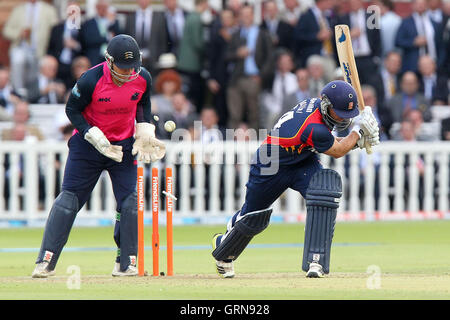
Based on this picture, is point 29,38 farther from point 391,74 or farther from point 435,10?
point 435,10

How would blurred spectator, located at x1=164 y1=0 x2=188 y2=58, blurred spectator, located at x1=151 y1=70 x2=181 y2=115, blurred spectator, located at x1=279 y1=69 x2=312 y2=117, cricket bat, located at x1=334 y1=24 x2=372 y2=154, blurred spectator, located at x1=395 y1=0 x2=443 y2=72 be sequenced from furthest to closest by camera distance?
blurred spectator, located at x1=395 y1=0 x2=443 y2=72
blurred spectator, located at x1=164 y1=0 x2=188 y2=58
blurred spectator, located at x1=279 y1=69 x2=312 y2=117
blurred spectator, located at x1=151 y1=70 x2=181 y2=115
cricket bat, located at x1=334 y1=24 x2=372 y2=154

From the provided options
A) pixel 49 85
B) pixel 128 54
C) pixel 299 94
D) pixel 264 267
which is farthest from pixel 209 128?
pixel 128 54

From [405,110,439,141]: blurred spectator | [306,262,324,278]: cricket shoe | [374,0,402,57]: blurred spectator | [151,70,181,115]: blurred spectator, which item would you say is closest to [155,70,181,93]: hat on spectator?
[151,70,181,115]: blurred spectator

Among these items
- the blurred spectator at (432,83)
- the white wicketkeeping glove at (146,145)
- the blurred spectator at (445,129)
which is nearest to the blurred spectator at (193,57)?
the blurred spectator at (432,83)

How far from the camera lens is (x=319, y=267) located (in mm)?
10461

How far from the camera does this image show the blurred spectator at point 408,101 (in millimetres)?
20172

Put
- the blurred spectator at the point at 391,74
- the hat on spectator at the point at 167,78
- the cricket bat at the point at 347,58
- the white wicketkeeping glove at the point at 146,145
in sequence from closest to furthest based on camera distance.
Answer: the white wicketkeeping glove at the point at 146,145 < the cricket bat at the point at 347,58 < the hat on spectator at the point at 167,78 < the blurred spectator at the point at 391,74

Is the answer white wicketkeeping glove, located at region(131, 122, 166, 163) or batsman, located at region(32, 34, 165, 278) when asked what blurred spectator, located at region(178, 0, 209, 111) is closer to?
batsman, located at region(32, 34, 165, 278)

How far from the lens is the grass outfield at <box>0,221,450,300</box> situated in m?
9.21

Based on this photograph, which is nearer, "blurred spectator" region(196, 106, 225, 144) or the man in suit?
"blurred spectator" region(196, 106, 225, 144)

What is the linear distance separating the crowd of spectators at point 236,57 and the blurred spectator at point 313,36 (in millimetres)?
18

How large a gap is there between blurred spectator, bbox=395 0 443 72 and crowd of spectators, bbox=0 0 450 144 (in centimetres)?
2

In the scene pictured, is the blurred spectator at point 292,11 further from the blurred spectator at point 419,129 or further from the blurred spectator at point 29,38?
the blurred spectator at point 29,38
